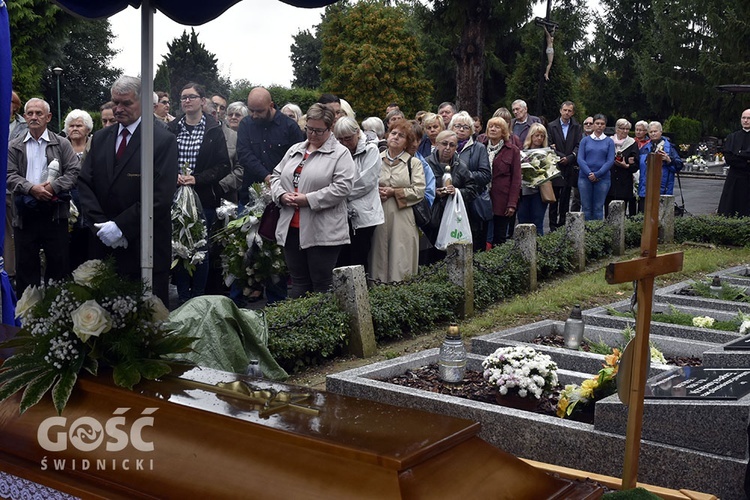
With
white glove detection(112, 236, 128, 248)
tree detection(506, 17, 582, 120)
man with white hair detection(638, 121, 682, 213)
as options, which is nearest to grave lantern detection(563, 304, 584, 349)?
white glove detection(112, 236, 128, 248)

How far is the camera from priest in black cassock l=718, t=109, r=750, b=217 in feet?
48.6

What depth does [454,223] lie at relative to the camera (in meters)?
9.76

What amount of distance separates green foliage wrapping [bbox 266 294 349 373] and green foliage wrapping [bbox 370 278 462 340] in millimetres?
525

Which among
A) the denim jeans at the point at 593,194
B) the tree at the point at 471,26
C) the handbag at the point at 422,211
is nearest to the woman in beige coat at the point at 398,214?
the handbag at the point at 422,211

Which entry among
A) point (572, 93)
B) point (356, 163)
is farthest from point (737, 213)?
point (572, 93)

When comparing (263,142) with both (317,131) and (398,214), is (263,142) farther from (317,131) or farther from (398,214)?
(317,131)

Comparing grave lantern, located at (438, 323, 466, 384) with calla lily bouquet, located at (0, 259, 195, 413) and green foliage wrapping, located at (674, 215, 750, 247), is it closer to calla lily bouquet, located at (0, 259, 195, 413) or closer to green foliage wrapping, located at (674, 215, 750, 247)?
calla lily bouquet, located at (0, 259, 195, 413)

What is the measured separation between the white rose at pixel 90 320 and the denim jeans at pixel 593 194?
11.6 m

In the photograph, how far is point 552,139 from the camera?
48.4 ft

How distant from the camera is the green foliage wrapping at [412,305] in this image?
25.4 feet

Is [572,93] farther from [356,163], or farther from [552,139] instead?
[356,163]

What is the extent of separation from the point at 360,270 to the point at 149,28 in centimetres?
342

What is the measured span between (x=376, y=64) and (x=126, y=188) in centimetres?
3858

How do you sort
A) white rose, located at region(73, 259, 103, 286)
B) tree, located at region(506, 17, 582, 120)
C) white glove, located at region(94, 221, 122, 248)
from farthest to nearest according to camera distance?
1. tree, located at region(506, 17, 582, 120)
2. white glove, located at region(94, 221, 122, 248)
3. white rose, located at region(73, 259, 103, 286)
